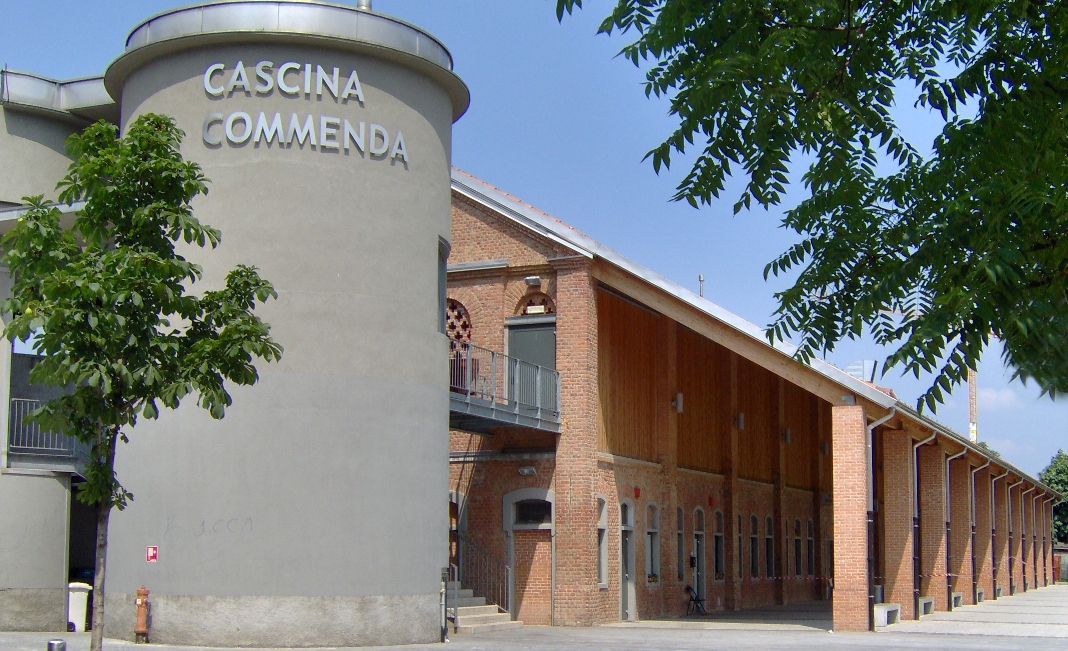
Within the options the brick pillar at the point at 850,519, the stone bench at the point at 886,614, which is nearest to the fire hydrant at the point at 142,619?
the brick pillar at the point at 850,519

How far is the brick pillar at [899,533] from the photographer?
2594 centimetres

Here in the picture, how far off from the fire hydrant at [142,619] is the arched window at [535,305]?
10.8 m

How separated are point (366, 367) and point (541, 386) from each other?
6943 mm

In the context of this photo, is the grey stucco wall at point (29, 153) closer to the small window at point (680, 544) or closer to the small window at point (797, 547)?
the small window at point (680, 544)

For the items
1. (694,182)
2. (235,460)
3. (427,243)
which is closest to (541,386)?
(427,243)

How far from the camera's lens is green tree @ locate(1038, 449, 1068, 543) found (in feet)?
275

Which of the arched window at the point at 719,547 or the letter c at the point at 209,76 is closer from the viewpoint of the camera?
the letter c at the point at 209,76

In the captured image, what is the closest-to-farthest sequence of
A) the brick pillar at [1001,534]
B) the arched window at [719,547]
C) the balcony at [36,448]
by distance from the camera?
the balcony at [36,448], the arched window at [719,547], the brick pillar at [1001,534]

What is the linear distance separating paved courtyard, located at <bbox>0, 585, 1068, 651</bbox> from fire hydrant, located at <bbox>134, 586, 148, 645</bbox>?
0.78ft

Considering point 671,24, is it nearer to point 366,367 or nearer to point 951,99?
point 951,99

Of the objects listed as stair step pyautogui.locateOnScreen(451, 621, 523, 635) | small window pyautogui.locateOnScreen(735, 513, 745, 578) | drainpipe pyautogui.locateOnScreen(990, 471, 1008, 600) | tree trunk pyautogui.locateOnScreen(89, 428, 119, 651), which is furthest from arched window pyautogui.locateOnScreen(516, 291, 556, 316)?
drainpipe pyautogui.locateOnScreen(990, 471, 1008, 600)

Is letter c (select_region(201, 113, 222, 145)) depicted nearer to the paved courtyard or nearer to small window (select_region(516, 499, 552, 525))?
the paved courtyard

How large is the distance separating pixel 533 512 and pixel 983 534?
20.3 meters

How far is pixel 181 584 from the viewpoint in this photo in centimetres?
1767
